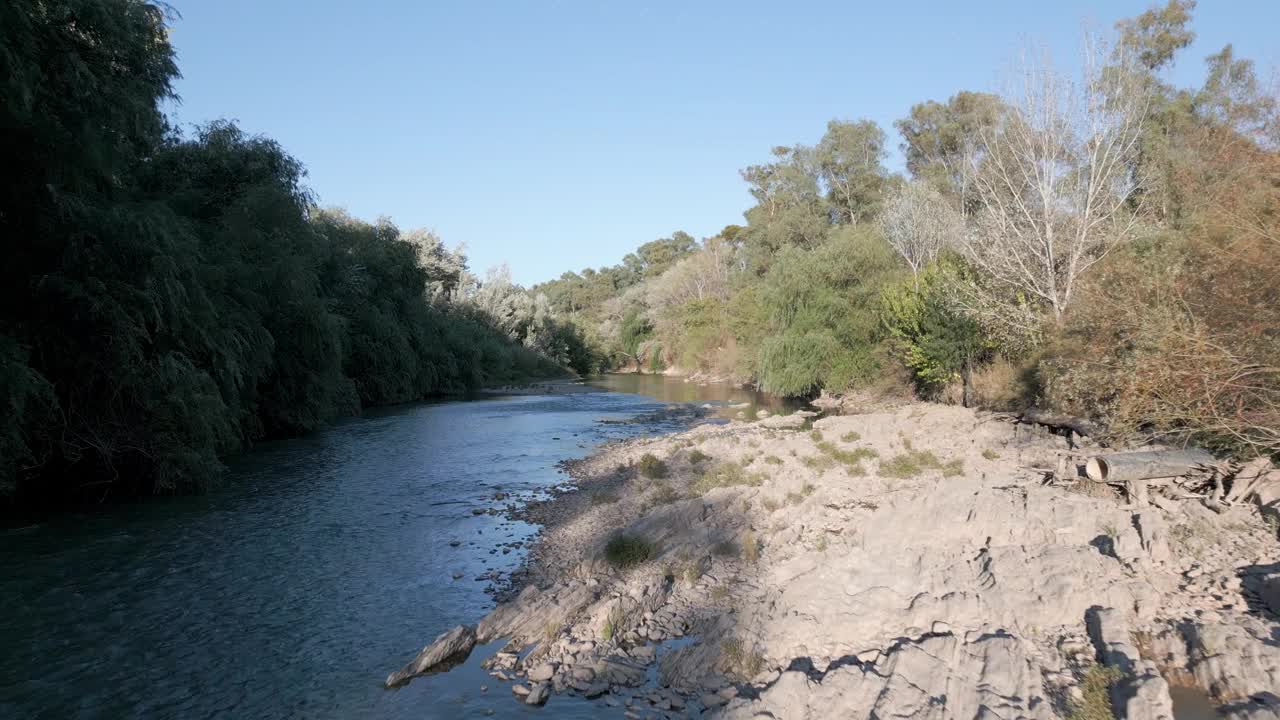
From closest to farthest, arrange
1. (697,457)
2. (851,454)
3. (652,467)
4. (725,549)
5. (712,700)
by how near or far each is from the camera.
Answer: (712,700) < (725,549) < (851,454) < (652,467) < (697,457)

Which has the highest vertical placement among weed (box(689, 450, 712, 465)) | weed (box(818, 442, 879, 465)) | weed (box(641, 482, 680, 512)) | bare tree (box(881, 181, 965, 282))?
bare tree (box(881, 181, 965, 282))

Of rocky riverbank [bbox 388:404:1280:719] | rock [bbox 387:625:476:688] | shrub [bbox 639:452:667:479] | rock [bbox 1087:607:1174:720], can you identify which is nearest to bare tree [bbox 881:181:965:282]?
shrub [bbox 639:452:667:479]

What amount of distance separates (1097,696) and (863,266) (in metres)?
35.2

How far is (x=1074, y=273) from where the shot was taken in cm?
2128

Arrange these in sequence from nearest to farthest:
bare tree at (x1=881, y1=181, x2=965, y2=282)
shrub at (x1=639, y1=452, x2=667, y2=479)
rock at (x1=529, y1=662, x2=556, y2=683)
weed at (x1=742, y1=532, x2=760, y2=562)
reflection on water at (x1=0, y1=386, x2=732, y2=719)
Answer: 1. reflection on water at (x1=0, y1=386, x2=732, y2=719)
2. rock at (x1=529, y1=662, x2=556, y2=683)
3. weed at (x1=742, y1=532, x2=760, y2=562)
4. shrub at (x1=639, y1=452, x2=667, y2=479)
5. bare tree at (x1=881, y1=181, x2=965, y2=282)

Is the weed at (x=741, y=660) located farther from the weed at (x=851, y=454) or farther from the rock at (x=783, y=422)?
the rock at (x=783, y=422)

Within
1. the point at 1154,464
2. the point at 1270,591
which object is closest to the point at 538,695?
the point at 1270,591

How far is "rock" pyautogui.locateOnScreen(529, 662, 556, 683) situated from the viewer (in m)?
7.94

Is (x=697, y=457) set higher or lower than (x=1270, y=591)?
higher

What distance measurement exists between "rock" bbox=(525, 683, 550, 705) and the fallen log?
8.45m

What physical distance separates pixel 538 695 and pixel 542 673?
481mm

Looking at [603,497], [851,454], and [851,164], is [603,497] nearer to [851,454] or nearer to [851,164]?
[851,454]

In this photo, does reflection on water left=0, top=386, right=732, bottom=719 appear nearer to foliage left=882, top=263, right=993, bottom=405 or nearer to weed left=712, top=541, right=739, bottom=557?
weed left=712, top=541, right=739, bottom=557

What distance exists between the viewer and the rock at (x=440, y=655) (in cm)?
815
